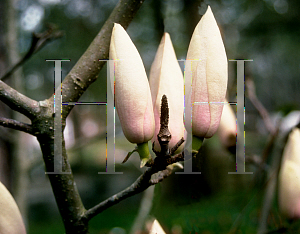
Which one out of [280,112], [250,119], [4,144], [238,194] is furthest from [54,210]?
[280,112]

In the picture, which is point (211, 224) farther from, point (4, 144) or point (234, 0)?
point (234, 0)

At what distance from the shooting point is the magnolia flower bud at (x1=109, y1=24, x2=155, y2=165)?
0.18m

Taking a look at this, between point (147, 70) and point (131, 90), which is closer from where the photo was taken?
point (131, 90)

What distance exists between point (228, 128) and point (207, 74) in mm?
167

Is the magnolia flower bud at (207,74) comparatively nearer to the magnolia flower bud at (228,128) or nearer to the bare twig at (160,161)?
the bare twig at (160,161)

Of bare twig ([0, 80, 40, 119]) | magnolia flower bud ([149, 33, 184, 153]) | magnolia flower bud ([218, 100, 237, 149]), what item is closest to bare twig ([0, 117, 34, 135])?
bare twig ([0, 80, 40, 119])

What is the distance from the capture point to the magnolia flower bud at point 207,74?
188 mm

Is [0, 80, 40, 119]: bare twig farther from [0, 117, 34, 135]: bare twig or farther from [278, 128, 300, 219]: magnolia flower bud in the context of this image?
[278, 128, 300, 219]: magnolia flower bud

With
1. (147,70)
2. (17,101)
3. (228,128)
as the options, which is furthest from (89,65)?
(147,70)

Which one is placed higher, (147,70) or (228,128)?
(147,70)

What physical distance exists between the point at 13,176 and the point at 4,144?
81 mm

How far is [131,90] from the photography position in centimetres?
18

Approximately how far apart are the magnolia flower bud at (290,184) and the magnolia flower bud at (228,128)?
2.7 inches

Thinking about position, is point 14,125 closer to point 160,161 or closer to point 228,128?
point 160,161
